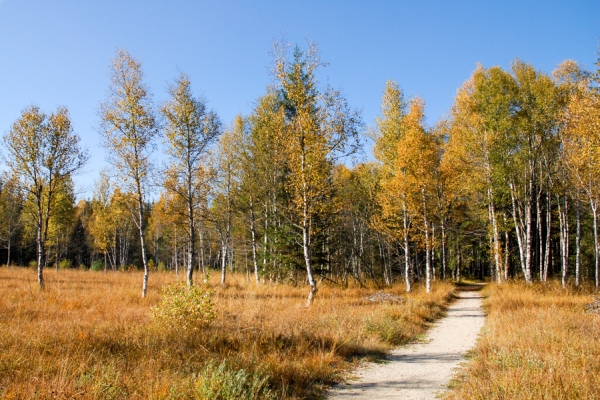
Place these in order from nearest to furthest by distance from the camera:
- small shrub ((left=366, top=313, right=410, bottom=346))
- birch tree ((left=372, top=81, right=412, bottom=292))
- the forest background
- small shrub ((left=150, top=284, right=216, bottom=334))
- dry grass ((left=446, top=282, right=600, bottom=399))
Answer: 1. dry grass ((left=446, top=282, right=600, bottom=399))
2. small shrub ((left=150, top=284, right=216, bottom=334))
3. small shrub ((left=366, top=313, right=410, bottom=346))
4. the forest background
5. birch tree ((left=372, top=81, right=412, bottom=292))

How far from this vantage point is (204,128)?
630 inches

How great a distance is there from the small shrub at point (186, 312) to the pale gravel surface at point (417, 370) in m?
2.90

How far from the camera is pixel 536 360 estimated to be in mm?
5582

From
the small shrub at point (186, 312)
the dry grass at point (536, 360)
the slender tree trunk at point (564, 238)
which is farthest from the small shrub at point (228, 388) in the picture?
the slender tree trunk at point (564, 238)

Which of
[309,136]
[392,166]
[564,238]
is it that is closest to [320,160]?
[309,136]

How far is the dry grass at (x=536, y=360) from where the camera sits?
432cm

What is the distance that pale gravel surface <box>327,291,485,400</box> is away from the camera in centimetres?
538

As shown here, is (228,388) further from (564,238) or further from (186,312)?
(564,238)

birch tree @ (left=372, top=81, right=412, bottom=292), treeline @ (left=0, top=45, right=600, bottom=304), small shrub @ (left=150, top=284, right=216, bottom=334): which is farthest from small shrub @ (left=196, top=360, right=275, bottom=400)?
birch tree @ (left=372, top=81, right=412, bottom=292)

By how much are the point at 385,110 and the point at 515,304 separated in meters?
12.0

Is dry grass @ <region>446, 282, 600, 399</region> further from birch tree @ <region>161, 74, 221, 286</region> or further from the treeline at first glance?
birch tree @ <region>161, 74, 221, 286</region>

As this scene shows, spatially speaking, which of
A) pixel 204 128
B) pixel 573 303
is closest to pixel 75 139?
pixel 204 128

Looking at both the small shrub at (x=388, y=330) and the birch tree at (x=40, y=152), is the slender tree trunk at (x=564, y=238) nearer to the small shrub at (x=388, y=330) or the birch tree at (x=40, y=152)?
the small shrub at (x=388, y=330)

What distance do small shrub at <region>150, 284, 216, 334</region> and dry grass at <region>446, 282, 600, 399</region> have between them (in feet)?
14.7
